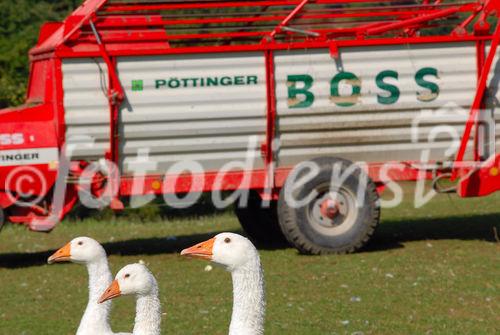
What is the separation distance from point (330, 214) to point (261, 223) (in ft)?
6.15

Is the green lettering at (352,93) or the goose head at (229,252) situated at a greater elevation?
the green lettering at (352,93)

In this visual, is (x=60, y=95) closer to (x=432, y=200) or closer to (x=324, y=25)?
(x=324, y=25)

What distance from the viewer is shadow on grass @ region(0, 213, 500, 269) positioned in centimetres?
1537

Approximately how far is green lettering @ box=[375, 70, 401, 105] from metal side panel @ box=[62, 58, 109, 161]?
3211 mm

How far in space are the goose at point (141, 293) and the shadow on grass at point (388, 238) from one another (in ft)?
24.9

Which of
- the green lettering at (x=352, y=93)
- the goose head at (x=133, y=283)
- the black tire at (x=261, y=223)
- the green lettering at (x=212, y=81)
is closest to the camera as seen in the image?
the goose head at (x=133, y=283)

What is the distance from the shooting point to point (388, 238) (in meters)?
15.9

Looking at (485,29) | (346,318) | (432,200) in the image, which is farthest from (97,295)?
(432,200)

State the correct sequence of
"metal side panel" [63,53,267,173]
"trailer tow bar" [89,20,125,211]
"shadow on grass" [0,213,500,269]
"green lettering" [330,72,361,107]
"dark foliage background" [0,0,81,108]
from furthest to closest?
"dark foliage background" [0,0,81,108], "shadow on grass" [0,213,500,269], "green lettering" [330,72,361,107], "metal side panel" [63,53,267,173], "trailer tow bar" [89,20,125,211]

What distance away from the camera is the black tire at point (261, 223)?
51.8 feet

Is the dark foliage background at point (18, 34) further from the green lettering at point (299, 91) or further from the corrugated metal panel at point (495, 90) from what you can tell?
the corrugated metal panel at point (495, 90)

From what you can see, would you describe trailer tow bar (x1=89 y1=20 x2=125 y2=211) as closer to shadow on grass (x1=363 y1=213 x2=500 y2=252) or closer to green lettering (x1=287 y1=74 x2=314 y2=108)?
green lettering (x1=287 y1=74 x2=314 y2=108)

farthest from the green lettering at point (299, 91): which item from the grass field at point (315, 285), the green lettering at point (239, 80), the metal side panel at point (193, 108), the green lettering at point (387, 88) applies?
the grass field at point (315, 285)

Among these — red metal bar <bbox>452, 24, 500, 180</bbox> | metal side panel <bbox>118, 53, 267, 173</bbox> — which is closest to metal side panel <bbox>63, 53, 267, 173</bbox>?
metal side panel <bbox>118, 53, 267, 173</bbox>
